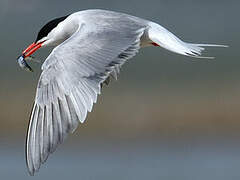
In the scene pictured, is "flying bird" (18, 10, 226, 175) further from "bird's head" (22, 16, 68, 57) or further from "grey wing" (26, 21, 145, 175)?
"bird's head" (22, 16, 68, 57)

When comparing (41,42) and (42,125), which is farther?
(41,42)

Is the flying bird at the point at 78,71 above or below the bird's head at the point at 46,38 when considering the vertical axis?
above

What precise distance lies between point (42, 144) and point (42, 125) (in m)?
0.08

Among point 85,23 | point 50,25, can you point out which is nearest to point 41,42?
point 50,25

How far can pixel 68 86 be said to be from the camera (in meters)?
3.35

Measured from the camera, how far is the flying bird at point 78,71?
3.25 meters

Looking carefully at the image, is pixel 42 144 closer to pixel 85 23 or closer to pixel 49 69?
pixel 49 69

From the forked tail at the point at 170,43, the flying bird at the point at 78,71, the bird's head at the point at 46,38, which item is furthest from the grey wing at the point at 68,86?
the bird's head at the point at 46,38

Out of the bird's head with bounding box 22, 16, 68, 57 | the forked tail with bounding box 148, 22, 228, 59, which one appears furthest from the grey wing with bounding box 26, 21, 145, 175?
the bird's head with bounding box 22, 16, 68, 57

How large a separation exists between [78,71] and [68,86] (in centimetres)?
8

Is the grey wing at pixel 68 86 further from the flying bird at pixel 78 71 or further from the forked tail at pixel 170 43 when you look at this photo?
the forked tail at pixel 170 43

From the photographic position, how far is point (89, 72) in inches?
134

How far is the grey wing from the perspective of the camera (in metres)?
3.25

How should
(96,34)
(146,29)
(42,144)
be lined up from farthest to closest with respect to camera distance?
(146,29)
(96,34)
(42,144)
